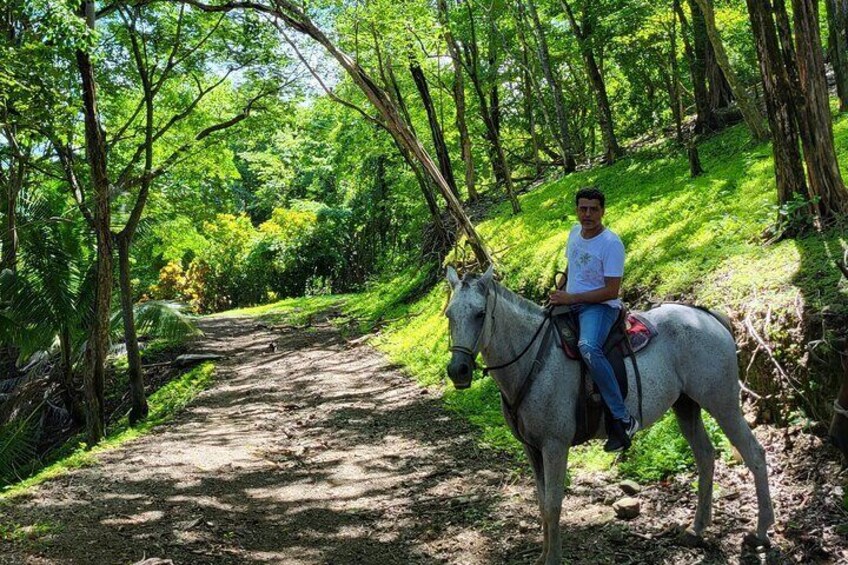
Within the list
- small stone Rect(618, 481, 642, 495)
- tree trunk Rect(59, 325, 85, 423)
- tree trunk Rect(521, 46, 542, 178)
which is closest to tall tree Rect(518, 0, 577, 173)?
tree trunk Rect(521, 46, 542, 178)

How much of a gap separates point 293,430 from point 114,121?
38.0 feet

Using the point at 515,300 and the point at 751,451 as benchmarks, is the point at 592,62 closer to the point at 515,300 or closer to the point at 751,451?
the point at 515,300

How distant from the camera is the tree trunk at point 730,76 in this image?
10.4 meters

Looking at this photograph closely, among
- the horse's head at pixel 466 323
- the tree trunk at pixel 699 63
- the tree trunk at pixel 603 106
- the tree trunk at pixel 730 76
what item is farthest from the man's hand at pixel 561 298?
the tree trunk at pixel 603 106

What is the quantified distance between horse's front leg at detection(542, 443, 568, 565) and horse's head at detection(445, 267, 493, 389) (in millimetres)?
825

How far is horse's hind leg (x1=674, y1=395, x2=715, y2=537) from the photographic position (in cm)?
446

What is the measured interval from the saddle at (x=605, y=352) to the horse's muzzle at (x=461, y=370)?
33.2 inches

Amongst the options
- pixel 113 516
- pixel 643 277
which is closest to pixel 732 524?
pixel 643 277

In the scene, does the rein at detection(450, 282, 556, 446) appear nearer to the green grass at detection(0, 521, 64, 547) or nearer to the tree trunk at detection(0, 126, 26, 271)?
the green grass at detection(0, 521, 64, 547)

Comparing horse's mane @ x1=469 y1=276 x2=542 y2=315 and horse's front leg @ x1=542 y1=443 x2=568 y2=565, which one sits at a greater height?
horse's mane @ x1=469 y1=276 x2=542 y2=315

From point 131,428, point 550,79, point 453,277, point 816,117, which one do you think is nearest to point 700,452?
point 453,277

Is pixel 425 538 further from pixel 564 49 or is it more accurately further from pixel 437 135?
pixel 564 49

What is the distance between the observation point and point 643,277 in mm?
8156

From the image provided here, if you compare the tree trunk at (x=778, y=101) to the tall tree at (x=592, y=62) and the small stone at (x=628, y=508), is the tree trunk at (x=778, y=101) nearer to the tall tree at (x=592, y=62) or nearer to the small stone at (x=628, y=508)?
the small stone at (x=628, y=508)
